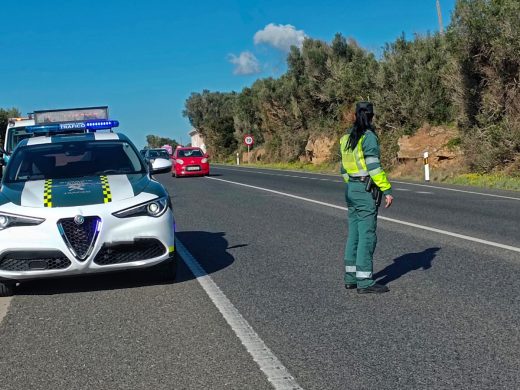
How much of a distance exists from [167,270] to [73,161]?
2006 mm

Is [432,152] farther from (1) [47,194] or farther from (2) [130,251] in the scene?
(1) [47,194]

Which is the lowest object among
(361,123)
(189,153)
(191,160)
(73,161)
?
(191,160)

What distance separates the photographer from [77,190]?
22.3 ft

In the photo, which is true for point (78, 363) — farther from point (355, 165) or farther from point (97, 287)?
point (355, 165)

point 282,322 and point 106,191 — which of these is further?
point 106,191

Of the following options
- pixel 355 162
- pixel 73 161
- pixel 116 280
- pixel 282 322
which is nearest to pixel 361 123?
pixel 355 162

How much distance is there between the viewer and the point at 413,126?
108ft

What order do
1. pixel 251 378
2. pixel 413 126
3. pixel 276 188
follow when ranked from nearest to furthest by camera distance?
pixel 251 378 < pixel 276 188 < pixel 413 126

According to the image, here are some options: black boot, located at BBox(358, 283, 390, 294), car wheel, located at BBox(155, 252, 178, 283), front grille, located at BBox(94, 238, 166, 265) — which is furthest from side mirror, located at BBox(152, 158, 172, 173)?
black boot, located at BBox(358, 283, 390, 294)

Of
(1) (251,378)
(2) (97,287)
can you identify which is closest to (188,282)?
(2) (97,287)

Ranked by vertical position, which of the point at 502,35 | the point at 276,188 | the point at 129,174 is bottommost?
the point at 276,188

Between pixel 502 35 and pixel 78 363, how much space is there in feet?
72.5

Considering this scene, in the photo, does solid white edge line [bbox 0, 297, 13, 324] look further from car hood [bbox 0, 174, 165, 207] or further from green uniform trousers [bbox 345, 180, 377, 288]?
green uniform trousers [bbox 345, 180, 377, 288]

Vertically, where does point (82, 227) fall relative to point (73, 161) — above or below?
below
